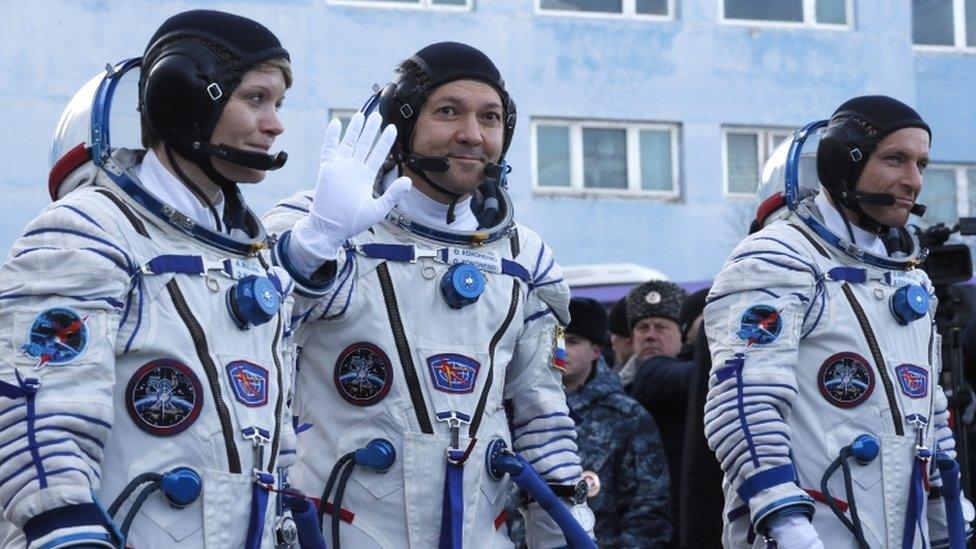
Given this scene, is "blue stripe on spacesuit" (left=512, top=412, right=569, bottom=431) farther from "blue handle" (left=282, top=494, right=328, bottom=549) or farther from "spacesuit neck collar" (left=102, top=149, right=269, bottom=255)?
"spacesuit neck collar" (left=102, top=149, right=269, bottom=255)

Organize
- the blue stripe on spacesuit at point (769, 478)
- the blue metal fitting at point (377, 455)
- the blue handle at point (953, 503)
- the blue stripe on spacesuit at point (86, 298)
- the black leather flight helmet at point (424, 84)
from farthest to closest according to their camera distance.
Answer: the blue handle at point (953, 503), the blue stripe on spacesuit at point (769, 478), the black leather flight helmet at point (424, 84), the blue metal fitting at point (377, 455), the blue stripe on spacesuit at point (86, 298)

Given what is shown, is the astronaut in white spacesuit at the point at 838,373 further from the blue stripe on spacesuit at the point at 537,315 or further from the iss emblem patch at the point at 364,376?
the iss emblem patch at the point at 364,376

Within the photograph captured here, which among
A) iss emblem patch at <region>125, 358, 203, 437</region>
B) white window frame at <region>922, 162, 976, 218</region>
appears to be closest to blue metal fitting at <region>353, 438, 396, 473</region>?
iss emblem patch at <region>125, 358, 203, 437</region>

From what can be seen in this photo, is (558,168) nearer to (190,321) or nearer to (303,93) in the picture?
(303,93)

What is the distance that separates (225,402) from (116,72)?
2.94ft

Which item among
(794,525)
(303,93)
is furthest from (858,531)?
(303,93)

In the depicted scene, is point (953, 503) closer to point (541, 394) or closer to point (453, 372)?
point (541, 394)

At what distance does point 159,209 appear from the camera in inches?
165

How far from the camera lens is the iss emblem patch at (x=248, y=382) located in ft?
13.7

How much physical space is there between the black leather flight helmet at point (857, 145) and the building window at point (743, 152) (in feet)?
39.6

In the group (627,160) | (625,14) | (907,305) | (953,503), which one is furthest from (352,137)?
(625,14)

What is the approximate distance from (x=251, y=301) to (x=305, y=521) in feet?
2.10

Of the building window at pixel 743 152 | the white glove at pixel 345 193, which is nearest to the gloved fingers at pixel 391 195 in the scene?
the white glove at pixel 345 193

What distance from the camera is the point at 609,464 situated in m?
7.08
